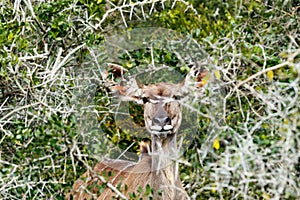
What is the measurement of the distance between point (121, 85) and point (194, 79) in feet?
2.18

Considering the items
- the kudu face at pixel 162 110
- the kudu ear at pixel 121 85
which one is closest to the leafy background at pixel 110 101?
the kudu ear at pixel 121 85

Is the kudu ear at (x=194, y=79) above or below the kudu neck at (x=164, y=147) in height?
above

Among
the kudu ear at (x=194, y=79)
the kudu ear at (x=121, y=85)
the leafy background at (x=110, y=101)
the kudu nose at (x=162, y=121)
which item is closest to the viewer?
the leafy background at (x=110, y=101)

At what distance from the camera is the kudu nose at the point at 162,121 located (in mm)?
5383

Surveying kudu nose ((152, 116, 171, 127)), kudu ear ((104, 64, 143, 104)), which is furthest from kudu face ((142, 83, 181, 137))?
kudu ear ((104, 64, 143, 104))

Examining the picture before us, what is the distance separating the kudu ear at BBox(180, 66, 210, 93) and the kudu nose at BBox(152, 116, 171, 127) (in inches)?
8.7

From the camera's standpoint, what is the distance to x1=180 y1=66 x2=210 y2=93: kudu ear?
17.2 ft

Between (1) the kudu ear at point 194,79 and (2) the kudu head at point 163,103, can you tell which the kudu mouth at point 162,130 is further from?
(1) the kudu ear at point 194,79

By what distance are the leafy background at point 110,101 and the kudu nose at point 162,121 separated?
0.79ft

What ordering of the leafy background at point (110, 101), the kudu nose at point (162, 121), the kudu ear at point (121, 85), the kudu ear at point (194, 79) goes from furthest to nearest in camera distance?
the kudu ear at point (121, 85) → the kudu nose at point (162, 121) → the kudu ear at point (194, 79) → the leafy background at point (110, 101)

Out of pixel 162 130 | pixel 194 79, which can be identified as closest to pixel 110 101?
pixel 162 130

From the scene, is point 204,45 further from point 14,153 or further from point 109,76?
point 14,153

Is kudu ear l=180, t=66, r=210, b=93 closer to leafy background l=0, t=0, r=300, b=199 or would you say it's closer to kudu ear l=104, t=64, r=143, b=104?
leafy background l=0, t=0, r=300, b=199

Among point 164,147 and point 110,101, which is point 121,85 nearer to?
point 110,101
